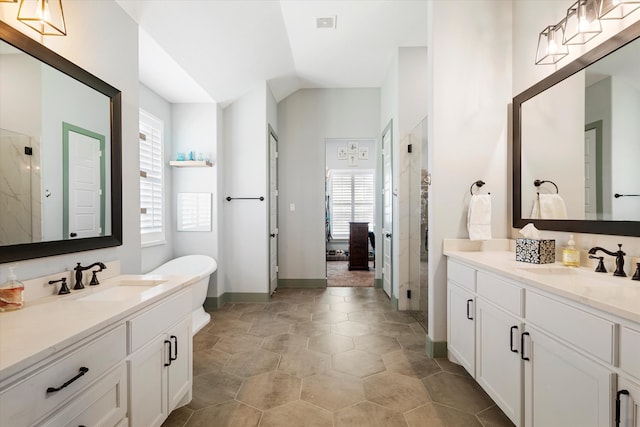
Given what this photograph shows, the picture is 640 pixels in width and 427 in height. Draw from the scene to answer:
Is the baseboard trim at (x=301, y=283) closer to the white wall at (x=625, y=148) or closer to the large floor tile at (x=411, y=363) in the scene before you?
the large floor tile at (x=411, y=363)

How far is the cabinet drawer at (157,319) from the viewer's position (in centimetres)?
130

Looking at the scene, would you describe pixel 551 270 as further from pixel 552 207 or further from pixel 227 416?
pixel 227 416

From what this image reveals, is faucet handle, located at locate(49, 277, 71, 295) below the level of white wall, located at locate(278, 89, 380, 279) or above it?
below

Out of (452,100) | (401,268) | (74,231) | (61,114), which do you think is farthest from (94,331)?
(401,268)

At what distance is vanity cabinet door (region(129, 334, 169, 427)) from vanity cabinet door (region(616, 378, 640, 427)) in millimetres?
1792

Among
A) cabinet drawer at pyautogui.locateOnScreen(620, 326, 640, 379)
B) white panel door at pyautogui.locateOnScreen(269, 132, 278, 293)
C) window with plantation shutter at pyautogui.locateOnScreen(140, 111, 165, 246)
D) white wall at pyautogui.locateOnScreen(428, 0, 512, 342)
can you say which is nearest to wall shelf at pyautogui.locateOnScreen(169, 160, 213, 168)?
Answer: window with plantation shutter at pyautogui.locateOnScreen(140, 111, 165, 246)

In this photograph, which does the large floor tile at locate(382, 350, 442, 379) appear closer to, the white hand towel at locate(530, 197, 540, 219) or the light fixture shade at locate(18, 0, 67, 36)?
the white hand towel at locate(530, 197, 540, 219)

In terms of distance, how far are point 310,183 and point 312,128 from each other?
86 centimetres

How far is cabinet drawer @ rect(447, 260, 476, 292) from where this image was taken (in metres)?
1.99

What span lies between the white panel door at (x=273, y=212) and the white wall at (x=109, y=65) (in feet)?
6.97

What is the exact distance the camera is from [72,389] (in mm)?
985

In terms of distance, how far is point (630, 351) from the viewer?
37.8 inches

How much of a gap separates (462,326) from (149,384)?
193 cm

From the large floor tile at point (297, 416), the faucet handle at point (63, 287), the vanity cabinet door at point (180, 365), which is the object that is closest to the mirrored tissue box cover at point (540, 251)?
the large floor tile at point (297, 416)
